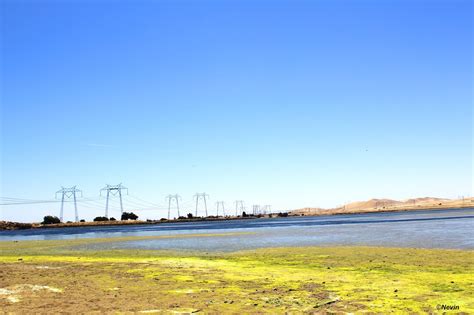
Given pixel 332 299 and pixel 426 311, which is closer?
pixel 426 311

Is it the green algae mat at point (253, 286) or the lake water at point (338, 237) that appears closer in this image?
the green algae mat at point (253, 286)

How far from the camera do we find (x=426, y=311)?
42.8 feet

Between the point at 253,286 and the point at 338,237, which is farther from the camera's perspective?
the point at 338,237

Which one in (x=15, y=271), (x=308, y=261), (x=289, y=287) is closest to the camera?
(x=289, y=287)

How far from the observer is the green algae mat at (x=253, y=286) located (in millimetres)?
14055

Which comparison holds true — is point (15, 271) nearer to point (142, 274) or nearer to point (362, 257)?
point (142, 274)

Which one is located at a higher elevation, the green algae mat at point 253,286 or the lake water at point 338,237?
the green algae mat at point 253,286

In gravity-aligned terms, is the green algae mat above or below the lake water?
above

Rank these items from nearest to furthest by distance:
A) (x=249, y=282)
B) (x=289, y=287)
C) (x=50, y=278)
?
(x=289, y=287), (x=249, y=282), (x=50, y=278)

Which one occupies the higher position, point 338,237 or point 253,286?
point 253,286

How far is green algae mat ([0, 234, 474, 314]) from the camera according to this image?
14.1 metres

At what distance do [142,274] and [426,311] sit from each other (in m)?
14.3

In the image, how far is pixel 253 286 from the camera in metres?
18.0

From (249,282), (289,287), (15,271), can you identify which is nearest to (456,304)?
(289,287)
